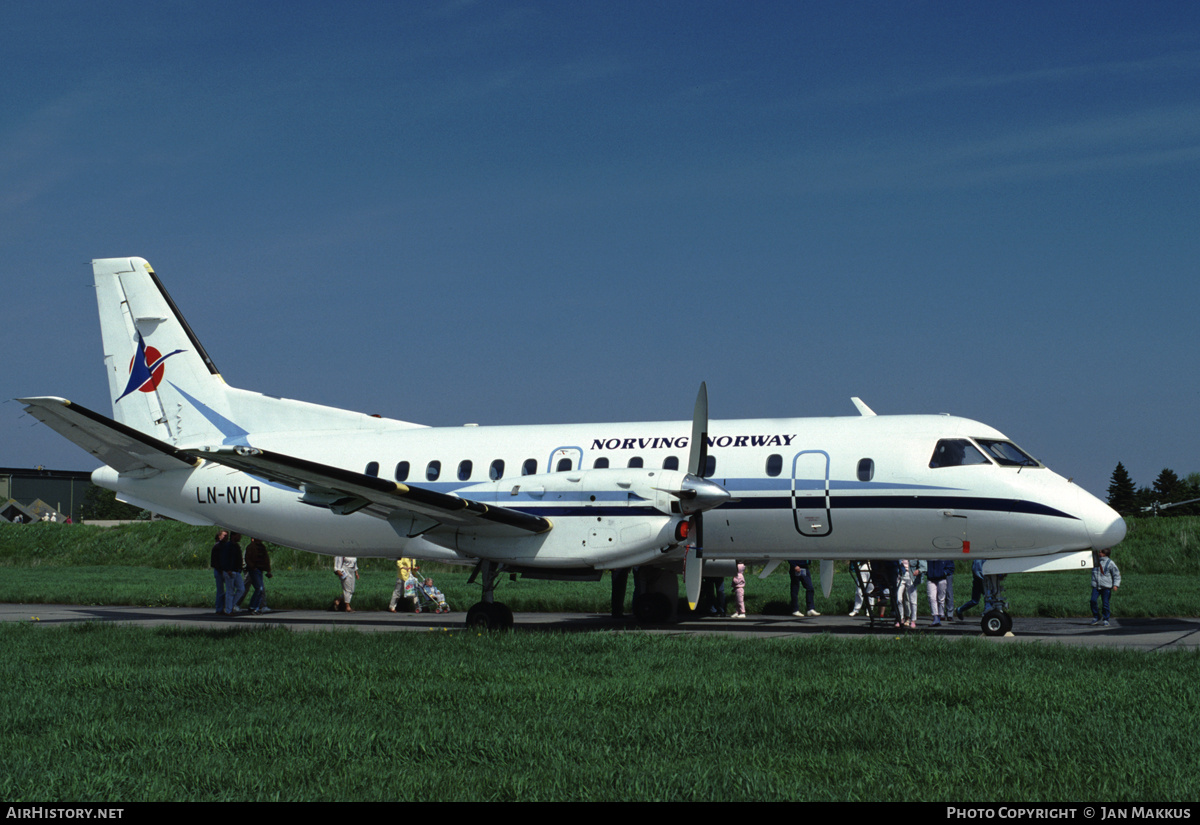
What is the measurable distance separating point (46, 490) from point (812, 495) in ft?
372

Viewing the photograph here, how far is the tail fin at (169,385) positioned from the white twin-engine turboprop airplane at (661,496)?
1.50 metres

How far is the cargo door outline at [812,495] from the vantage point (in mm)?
16922

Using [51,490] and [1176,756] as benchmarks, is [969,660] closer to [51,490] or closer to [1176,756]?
[1176,756]

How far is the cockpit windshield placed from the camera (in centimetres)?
1661

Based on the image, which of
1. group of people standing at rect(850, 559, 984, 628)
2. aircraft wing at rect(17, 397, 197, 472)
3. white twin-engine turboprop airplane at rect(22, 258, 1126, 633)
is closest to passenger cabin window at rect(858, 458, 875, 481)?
white twin-engine turboprop airplane at rect(22, 258, 1126, 633)

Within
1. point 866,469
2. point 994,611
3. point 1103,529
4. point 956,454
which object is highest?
point 956,454

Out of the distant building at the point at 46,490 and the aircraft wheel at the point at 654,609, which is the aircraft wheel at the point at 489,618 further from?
the distant building at the point at 46,490

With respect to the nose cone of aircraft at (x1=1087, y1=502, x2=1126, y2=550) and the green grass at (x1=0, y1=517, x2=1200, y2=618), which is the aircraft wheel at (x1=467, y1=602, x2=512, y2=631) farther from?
the nose cone of aircraft at (x1=1087, y1=502, x2=1126, y2=550)

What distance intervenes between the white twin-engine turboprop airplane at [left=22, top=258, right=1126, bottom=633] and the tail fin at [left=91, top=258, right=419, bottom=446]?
1.50 metres

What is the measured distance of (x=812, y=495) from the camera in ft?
55.6

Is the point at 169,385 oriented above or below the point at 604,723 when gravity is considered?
above

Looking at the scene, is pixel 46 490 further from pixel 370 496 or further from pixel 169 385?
pixel 370 496

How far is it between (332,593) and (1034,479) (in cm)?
1860

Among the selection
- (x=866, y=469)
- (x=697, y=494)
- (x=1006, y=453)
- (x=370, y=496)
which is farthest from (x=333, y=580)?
(x=1006, y=453)
